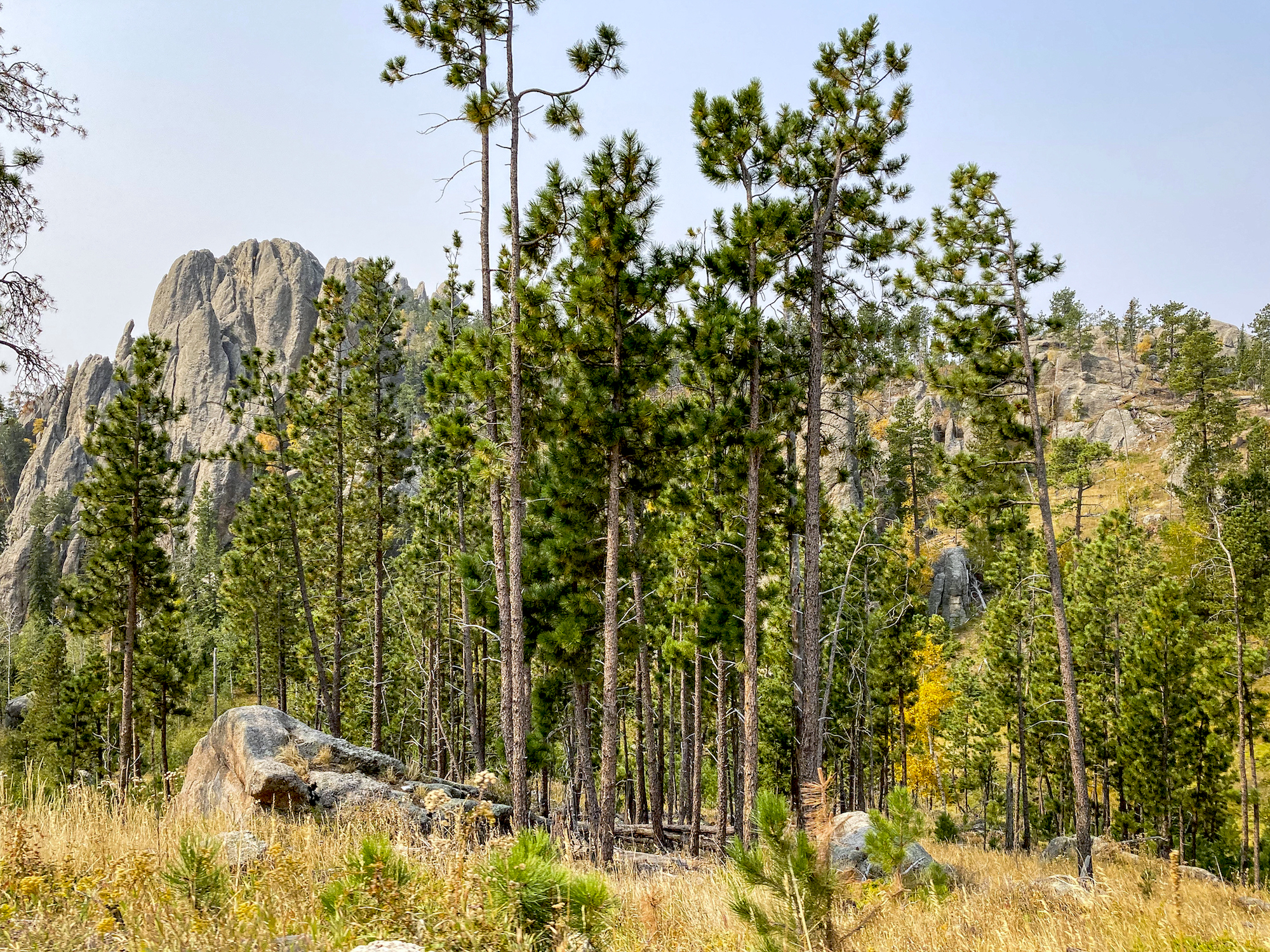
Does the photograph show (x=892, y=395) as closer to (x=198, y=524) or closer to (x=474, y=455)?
(x=198, y=524)

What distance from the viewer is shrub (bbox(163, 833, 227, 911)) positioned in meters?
3.72

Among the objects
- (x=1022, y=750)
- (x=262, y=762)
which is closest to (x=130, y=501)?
(x=262, y=762)

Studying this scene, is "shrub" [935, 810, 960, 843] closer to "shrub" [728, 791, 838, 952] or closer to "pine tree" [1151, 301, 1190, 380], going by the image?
"shrub" [728, 791, 838, 952]

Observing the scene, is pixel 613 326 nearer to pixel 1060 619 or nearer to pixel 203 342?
pixel 1060 619

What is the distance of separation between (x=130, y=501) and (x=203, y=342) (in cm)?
8341

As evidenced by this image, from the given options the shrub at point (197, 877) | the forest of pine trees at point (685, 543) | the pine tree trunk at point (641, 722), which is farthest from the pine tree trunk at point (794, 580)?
the shrub at point (197, 877)

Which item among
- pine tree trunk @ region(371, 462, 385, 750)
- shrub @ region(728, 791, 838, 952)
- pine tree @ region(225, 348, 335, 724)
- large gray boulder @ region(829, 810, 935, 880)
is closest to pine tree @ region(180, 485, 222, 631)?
pine tree @ region(225, 348, 335, 724)

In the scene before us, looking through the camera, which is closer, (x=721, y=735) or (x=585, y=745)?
(x=585, y=745)

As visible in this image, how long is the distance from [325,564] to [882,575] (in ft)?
61.7

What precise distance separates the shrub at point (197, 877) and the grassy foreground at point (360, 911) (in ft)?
0.06

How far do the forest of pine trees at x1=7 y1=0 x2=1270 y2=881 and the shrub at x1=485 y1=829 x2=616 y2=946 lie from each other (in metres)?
2.90

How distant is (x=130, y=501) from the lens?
62.4 ft

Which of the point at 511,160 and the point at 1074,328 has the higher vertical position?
the point at 1074,328

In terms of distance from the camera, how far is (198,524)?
64.8 metres
